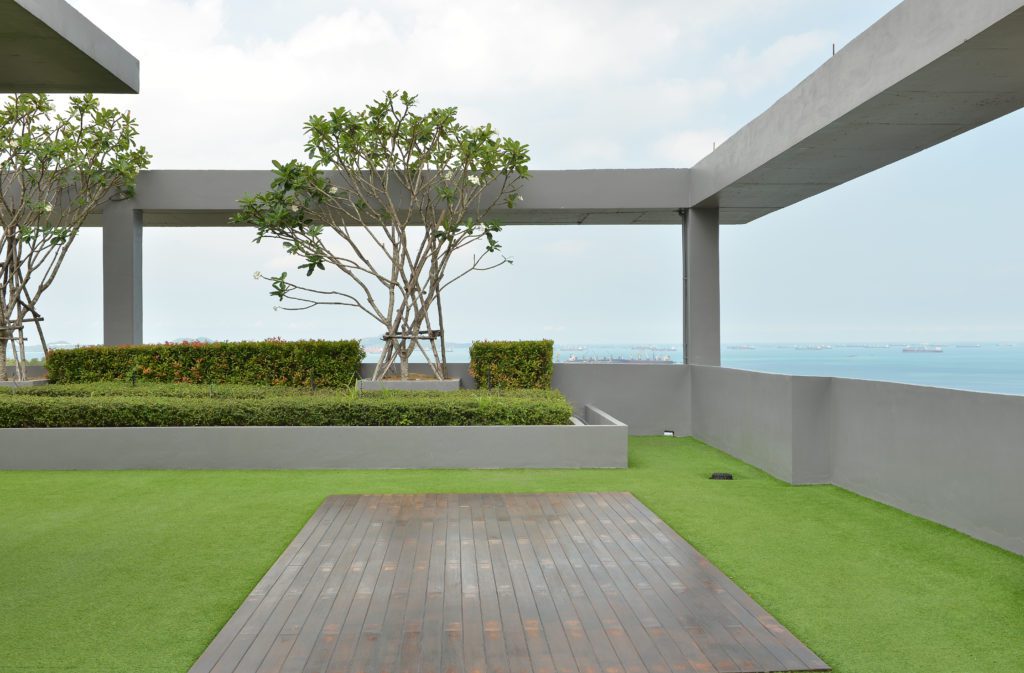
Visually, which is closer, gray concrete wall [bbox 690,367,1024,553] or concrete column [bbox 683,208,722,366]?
gray concrete wall [bbox 690,367,1024,553]

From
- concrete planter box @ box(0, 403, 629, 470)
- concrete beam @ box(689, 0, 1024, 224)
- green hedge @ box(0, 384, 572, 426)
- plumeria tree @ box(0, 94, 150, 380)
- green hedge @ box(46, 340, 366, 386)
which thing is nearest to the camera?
concrete beam @ box(689, 0, 1024, 224)

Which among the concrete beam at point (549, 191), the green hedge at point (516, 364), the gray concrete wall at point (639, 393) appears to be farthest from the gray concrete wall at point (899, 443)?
the concrete beam at point (549, 191)

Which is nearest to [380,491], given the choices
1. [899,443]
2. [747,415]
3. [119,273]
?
[747,415]

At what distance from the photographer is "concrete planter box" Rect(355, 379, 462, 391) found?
9516 millimetres

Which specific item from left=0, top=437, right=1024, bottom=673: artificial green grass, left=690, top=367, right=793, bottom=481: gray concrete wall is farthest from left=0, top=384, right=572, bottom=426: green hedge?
left=690, top=367, right=793, bottom=481: gray concrete wall

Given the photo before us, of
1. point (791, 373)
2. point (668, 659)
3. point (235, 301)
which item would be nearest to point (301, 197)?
point (235, 301)

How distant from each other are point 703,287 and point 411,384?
4191mm

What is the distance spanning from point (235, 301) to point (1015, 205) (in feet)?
54.3

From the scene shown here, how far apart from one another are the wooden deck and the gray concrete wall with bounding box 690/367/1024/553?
6.22 feet

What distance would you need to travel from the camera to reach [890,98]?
527 cm

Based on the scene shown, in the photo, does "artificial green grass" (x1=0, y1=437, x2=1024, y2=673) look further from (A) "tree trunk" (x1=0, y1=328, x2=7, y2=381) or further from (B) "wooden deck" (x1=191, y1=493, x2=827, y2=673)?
(A) "tree trunk" (x1=0, y1=328, x2=7, y2=381)

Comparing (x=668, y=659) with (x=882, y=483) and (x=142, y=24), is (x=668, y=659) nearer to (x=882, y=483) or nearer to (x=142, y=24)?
(x=882, y=483)

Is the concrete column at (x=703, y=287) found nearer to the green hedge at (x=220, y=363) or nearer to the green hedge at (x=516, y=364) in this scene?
the green hedge at (x=516, y=364)

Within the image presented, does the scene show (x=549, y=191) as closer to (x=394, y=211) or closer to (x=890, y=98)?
(x=394, y=211)
